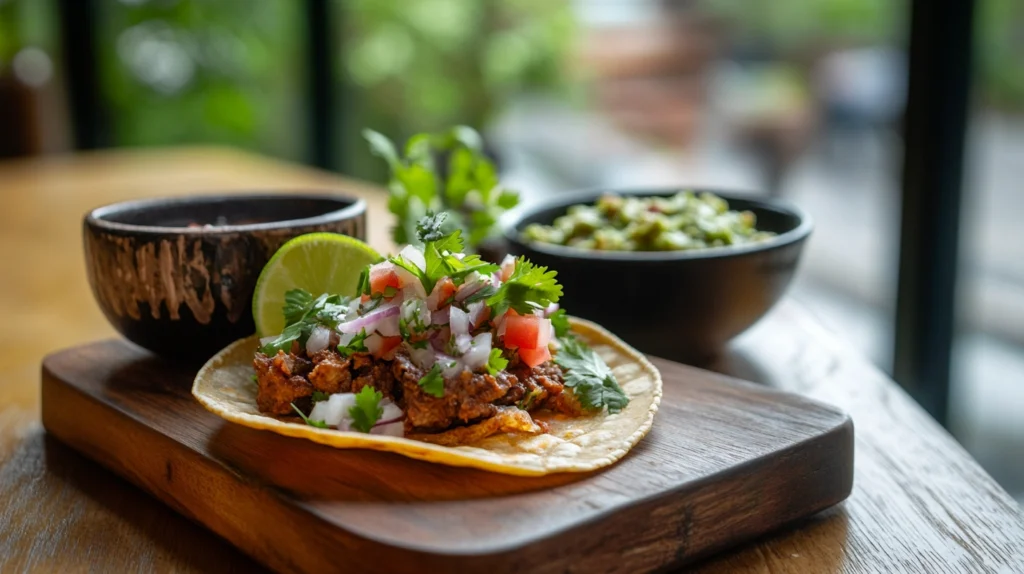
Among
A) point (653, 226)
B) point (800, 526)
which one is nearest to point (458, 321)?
point (800, 526)

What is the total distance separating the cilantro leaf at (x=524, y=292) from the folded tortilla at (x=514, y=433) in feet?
0.48

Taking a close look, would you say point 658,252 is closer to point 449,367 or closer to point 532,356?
point 532,356

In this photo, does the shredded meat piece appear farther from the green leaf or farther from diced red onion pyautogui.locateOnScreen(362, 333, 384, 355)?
the green leaf

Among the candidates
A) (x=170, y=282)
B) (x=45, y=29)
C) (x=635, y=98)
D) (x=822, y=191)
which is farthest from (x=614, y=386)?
(x=45, y=29)

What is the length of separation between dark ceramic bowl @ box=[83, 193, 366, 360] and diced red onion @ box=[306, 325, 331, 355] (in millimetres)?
275

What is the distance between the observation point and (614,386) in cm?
139

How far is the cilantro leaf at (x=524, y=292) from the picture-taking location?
132 centimetres

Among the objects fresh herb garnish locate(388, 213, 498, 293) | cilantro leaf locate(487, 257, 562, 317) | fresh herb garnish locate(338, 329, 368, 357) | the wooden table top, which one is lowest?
the wooden table top

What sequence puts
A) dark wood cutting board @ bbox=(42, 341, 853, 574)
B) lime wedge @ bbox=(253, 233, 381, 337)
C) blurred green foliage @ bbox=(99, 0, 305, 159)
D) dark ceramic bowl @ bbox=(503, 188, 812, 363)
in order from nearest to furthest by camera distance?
1. dark wood cutting board @ bbox=(42, 341, 853, 574)
2. lime wedge @ bbox=(253, 233, 381, 337)
3. dark ceramic bowl @ bbox=(503, 188, 812, 363)
4. blurred green foliage @ bbox=(99, 0, 305, 159)

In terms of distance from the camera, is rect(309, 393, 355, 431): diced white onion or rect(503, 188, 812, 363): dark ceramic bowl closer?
rect(309, 393, 355, 431): diced white onion

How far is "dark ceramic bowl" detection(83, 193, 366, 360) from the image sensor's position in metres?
1.55

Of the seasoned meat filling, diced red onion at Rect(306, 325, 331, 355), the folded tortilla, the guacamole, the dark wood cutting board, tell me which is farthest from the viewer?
the guacamole

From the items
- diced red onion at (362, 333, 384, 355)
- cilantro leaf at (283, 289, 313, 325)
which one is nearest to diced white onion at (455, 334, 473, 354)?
diced red onion at (362, 333, 384, 355)

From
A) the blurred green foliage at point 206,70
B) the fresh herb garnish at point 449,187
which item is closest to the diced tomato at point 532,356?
the fresh herb garnish at point 449,187
